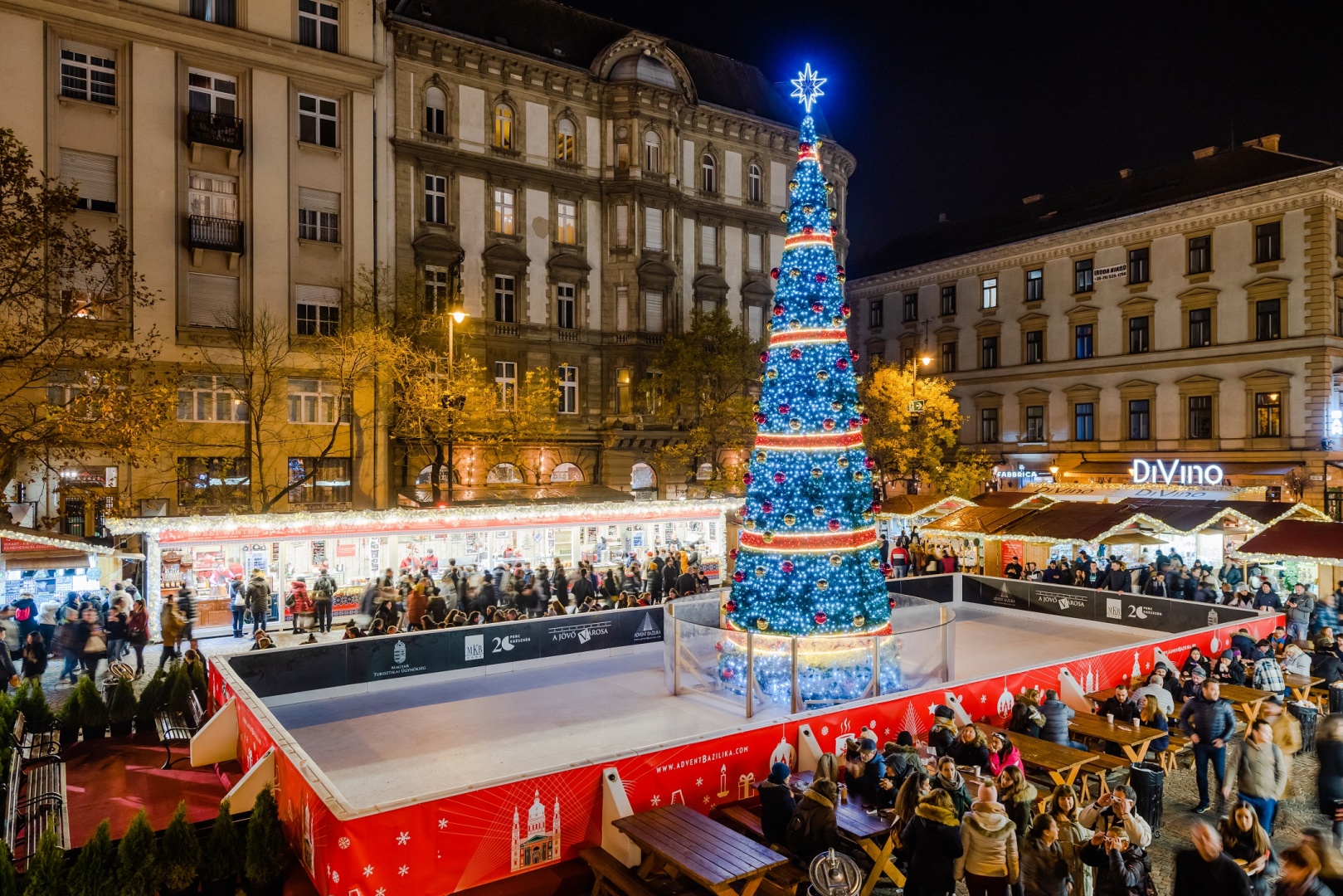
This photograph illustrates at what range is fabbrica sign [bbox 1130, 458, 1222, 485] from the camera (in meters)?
33.5

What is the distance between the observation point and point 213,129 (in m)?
29.8

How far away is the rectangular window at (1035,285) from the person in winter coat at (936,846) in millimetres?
42620

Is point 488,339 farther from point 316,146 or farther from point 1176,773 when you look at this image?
point 1176,773

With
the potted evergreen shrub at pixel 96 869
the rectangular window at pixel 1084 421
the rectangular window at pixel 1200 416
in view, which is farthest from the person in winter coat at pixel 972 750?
the rectangular window at pixel 1084 421

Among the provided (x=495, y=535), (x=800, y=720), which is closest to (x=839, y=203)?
(x=495, y=535)

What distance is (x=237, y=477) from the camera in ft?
100

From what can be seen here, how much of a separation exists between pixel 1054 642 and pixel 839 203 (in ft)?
108

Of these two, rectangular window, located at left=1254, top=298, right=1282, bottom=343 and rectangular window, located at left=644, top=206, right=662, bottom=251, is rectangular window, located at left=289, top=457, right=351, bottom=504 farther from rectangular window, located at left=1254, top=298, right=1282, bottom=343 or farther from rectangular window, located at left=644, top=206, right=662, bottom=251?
rectangular window, located at left=1254, top=298, right=1282, bottom=343

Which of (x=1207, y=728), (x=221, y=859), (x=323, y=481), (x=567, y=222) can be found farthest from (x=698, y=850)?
(x=567, y=222)

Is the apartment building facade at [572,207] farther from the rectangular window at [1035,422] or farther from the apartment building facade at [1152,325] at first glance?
the rectangular window at [1035,422]

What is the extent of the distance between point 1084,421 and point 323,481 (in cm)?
3471

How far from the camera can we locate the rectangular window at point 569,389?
1533 inches

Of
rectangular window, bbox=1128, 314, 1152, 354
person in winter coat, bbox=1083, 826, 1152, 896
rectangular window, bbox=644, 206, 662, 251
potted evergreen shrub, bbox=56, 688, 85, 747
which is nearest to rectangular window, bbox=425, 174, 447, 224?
rectangular window, bbox=644, 206, 662, 251

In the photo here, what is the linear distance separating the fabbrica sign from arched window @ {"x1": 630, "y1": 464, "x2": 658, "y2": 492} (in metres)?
20.3
